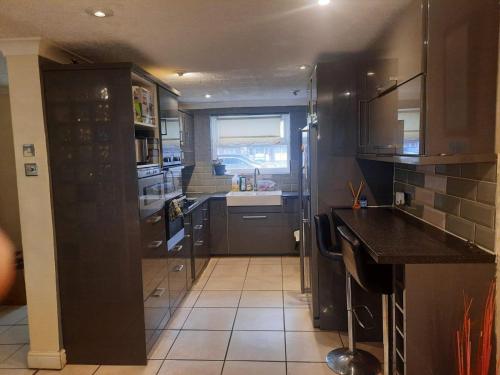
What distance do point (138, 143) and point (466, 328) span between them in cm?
221

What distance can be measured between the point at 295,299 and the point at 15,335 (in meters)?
2.43

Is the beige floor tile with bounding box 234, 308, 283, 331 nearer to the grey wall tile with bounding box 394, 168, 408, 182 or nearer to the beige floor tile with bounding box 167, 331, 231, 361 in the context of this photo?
the beige floor tile with bounding box 167, 331, 231, 361

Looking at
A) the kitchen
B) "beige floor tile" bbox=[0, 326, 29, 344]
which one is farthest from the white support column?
"beige floor tile" bbox=[0, 326, 29, 344]

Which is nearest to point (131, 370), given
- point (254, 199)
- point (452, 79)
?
point (452, 79)

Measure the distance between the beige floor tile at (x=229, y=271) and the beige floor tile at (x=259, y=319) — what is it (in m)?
0.98

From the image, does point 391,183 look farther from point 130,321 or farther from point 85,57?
point 85,57

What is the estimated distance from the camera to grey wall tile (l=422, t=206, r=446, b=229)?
2.13 m

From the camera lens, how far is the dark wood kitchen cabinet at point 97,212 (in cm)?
237

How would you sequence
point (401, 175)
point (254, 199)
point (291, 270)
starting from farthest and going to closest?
point (254, 199) < point (291, 270) < point (401, 175)

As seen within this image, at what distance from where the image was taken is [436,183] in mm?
2225

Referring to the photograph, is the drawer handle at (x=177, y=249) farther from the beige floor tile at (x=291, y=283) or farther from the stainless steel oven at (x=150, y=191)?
the beige floor tile at (x=291, y=283)

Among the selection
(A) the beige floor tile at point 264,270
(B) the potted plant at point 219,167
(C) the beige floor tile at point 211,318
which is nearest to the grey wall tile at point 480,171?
(C) the beige floor tile at point 211,318

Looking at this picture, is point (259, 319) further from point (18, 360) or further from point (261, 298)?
point (18, 360)

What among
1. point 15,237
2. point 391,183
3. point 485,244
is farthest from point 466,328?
point 15,237
